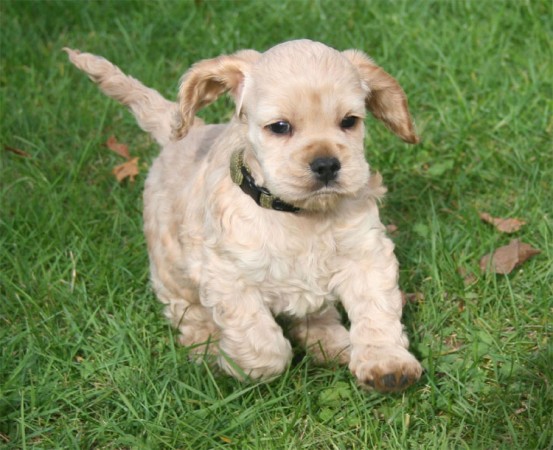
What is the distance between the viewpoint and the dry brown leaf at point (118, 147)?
5.65 metres

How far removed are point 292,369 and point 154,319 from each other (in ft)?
2.40

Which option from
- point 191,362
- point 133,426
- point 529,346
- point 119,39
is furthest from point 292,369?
point 119,39

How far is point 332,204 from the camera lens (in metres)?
3.66

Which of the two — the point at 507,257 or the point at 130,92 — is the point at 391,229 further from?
the point at 130,92

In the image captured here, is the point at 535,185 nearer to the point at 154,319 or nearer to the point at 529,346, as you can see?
the point at 529,346

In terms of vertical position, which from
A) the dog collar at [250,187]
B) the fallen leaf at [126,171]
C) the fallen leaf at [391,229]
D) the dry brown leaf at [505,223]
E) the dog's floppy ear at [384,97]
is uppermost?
the dog's floppy ear at [384,97]

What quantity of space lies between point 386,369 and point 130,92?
205cm

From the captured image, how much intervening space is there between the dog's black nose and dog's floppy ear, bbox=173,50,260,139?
0.55 metres

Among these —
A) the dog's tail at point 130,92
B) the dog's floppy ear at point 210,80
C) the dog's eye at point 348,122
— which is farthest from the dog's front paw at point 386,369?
the dog's tail at point 130,92

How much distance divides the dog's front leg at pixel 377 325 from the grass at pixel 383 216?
25cm

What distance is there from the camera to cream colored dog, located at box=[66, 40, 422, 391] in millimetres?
3492

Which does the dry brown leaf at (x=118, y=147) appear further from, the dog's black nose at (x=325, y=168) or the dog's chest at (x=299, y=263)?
the dog's black nose at (x=325, y=168)

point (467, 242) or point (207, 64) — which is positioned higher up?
point (207, 64)

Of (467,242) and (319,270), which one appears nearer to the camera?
(319,270)
